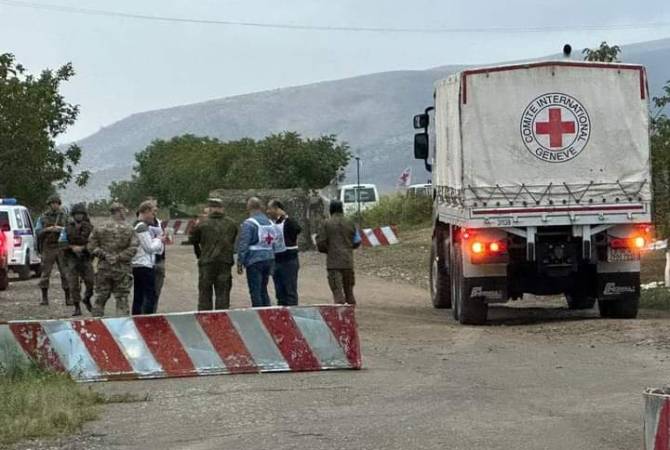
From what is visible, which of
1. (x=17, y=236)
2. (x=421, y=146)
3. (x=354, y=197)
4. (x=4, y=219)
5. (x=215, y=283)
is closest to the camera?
(x=215, y=283)

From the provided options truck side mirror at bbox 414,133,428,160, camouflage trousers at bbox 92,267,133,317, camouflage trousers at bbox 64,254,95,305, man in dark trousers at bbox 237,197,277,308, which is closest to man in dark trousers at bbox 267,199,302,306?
man in dark trousers at bbox 237,197,277,308

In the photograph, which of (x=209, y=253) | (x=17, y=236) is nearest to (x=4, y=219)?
(x=17, y=236)

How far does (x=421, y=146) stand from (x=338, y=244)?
3.56m

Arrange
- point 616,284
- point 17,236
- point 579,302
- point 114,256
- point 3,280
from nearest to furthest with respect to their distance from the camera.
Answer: point 114,256 < point 616,284 < point 579,302 < point 3,280 < point 17,236

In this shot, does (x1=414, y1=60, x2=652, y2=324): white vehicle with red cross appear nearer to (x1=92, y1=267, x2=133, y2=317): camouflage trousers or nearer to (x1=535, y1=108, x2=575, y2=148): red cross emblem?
(x1=535, y1=108, x2=575, y2=148): red cross emblem

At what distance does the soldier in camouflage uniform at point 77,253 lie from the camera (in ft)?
65.8

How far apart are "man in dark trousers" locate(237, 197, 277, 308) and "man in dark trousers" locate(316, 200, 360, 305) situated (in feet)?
7.47

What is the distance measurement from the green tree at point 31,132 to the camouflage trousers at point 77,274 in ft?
58.8

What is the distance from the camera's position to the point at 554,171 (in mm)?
18203

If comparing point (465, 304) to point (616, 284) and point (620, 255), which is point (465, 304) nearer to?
point (616, 284)

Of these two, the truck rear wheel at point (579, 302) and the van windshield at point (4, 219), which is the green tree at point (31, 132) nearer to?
the van windshield at point (4, 219)

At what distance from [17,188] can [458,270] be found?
2719 centimetres

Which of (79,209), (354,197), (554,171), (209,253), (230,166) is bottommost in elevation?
(209,253)

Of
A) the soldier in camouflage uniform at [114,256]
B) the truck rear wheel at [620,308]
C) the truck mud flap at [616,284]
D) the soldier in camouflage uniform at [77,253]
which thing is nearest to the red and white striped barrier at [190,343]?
the soldier in camouflage uniform at [114,256]
